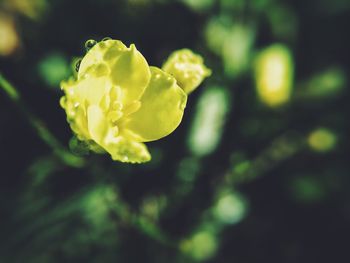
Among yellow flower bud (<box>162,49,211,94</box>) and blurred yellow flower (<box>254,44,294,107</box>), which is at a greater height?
blurred yellow flower (<box>254,44,294,107</box>)

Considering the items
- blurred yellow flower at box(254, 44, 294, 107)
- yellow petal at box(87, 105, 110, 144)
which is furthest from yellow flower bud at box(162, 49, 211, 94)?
blurred yellow flower at box(254, 44, 294, 107)

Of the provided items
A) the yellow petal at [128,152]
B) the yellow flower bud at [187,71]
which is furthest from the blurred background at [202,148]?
the yellow petal at [128,152]

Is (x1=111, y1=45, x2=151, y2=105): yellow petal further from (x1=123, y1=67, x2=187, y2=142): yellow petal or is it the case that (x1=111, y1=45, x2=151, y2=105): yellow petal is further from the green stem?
the green stem

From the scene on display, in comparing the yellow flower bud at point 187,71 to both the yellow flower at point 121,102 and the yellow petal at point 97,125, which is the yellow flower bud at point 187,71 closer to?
the yellow flower at point 121,102

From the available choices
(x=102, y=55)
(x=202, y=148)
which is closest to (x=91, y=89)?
(x=102, y=55)

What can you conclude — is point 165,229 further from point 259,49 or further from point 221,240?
point 259,49

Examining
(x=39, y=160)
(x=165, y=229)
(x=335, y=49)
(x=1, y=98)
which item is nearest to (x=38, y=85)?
(x=1, y=98)

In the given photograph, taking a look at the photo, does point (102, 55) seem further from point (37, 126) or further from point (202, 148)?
point (202, 148)
